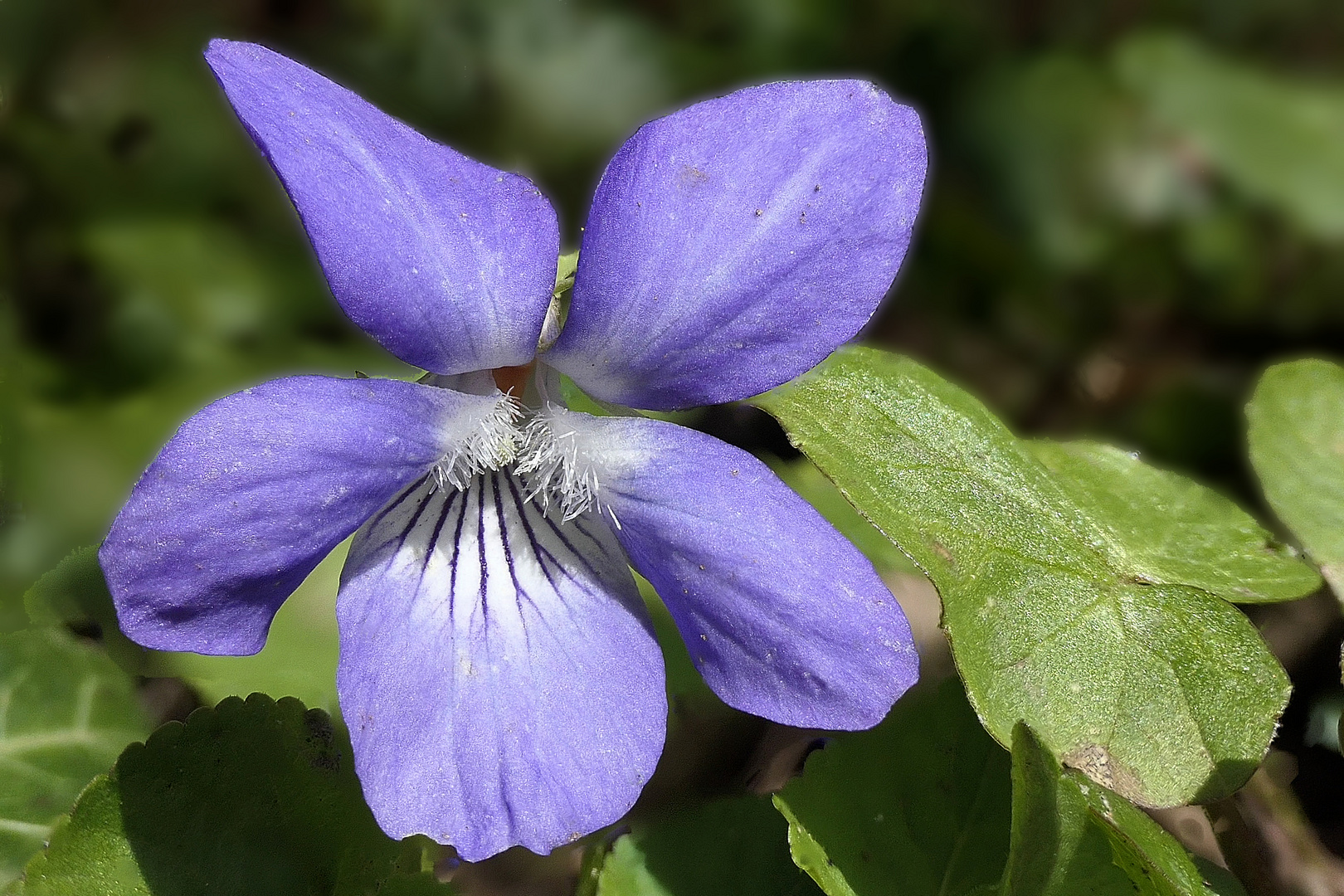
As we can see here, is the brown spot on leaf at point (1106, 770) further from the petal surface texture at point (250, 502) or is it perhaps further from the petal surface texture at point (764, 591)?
the petal surface texture at point (250, 502)

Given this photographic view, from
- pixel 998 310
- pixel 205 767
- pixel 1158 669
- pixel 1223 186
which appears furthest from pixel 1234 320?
pixel 205 767

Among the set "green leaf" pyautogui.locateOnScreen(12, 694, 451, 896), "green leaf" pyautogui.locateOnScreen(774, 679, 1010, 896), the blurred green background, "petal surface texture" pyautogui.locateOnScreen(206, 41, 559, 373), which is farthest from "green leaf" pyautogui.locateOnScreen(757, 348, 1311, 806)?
the blurred green background

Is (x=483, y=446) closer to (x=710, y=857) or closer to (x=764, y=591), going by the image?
(x=764, y=591)

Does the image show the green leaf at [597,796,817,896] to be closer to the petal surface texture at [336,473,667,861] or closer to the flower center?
the petal surface texture at [336,473,667,861]

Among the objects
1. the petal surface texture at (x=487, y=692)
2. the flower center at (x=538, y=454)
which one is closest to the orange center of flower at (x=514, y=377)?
the flower center at (x=538, y=454)

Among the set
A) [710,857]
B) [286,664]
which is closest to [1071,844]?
[710,857]
